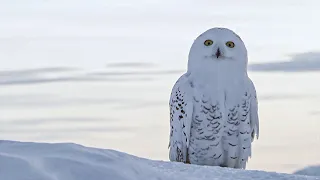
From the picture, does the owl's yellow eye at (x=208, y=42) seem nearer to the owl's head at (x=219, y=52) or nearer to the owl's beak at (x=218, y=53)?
the owl's head at (x=219, y=52)

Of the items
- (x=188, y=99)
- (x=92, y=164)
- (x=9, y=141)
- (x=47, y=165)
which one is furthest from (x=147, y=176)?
(x=188, y=99)

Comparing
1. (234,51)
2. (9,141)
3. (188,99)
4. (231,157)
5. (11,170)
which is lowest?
(11,170)

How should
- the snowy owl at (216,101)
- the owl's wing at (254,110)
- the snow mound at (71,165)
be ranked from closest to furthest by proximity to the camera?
the snow mound at (71,165), the snowy owl at (216,101), the owl's wing at (254,110)

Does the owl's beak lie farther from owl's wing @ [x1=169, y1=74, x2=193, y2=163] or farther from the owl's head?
→ owl's wing @ [x1=169, y1=74, x2=193, y2=163]

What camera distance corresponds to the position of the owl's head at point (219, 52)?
8367mm

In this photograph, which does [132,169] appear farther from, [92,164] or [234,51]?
[234,51]

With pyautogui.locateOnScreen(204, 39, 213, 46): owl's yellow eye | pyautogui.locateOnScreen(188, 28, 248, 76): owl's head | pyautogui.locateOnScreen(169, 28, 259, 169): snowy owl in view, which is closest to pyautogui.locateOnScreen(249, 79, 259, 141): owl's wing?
pyautogui.locateOnScreen(169, 28, 259, 169): snowy owl

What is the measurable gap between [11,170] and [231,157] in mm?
5518

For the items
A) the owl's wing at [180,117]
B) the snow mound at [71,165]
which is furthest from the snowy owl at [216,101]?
the snow mound at [71,165]

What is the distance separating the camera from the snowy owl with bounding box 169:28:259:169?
8.33 metres

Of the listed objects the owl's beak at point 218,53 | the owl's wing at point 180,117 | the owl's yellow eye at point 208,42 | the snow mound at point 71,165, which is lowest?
the snow mound at point 71,165

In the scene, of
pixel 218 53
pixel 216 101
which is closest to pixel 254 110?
pixel 216 101

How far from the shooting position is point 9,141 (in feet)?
14.0

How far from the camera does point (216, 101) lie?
8.29m
